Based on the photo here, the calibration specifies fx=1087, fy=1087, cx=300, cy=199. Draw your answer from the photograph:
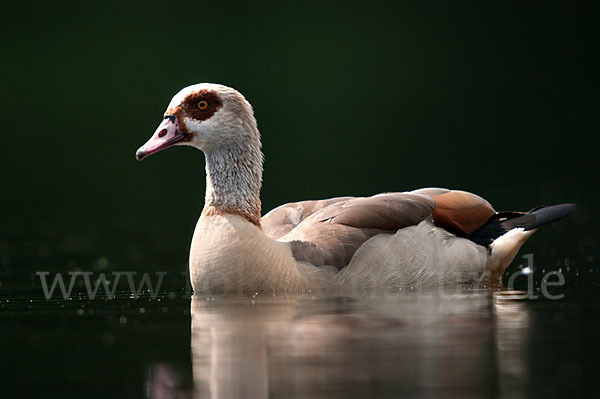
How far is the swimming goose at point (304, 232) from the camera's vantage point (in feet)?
30.9

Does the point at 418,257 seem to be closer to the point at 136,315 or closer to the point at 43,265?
the point at 136,315

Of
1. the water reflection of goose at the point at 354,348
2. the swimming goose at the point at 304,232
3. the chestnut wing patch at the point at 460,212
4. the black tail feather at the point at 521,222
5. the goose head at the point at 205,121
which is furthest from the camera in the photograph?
the black tail feather at the point at 521,222

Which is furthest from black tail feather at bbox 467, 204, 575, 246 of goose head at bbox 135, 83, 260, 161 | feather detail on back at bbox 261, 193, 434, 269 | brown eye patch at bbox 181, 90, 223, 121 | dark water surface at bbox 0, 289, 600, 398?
brown eye patch at bbox 181, 90, 223, 121

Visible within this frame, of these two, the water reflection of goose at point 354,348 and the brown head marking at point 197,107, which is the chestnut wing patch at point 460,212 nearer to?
the water reflection of goose at point 354,348

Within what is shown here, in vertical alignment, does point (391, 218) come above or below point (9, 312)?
above

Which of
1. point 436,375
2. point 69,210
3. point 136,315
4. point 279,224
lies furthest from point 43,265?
point 436,375

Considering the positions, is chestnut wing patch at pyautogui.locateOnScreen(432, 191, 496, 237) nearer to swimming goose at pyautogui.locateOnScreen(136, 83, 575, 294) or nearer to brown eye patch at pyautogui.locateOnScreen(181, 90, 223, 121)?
swimming goose at pyautogui.locateOnScreen(136, 83, 575, 294)

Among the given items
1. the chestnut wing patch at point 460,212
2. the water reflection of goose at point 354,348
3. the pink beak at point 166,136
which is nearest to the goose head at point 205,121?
the pink beak at point 166,136

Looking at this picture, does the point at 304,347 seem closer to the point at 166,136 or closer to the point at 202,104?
the point at 166,136

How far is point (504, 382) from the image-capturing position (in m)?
5.45

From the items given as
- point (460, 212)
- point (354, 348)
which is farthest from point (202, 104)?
point (354, 348)

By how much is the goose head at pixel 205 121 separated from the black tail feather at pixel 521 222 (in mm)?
2544

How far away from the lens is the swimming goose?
941 cm

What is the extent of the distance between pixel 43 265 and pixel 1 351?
520cm
